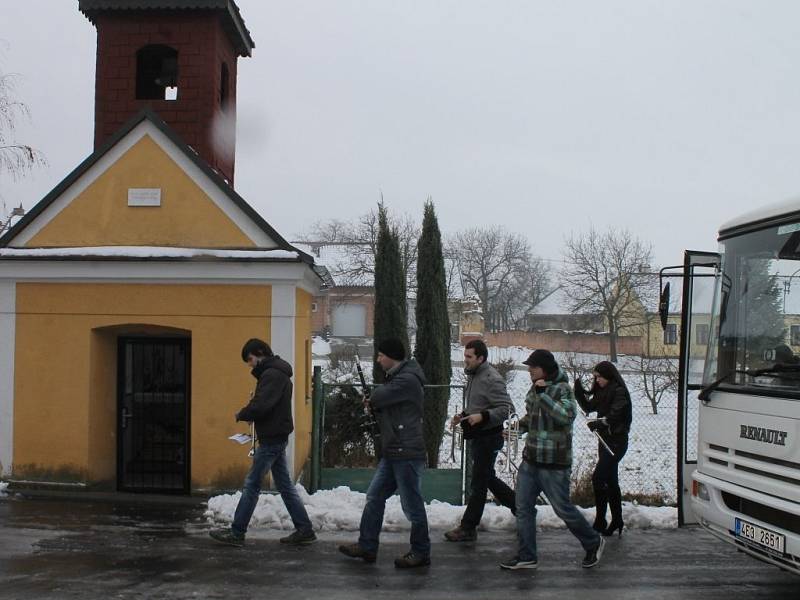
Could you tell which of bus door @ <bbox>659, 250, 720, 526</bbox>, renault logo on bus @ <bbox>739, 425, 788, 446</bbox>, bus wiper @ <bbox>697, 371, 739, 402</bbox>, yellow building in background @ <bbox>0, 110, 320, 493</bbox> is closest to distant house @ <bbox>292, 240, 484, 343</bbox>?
yellow building in background @ <bbox>0, 110, 320, 493</bbox>

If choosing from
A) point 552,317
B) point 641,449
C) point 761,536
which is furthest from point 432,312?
point 552,317

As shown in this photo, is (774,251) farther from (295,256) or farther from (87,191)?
(87,191)

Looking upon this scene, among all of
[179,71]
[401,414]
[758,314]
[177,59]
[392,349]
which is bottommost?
[401,414]

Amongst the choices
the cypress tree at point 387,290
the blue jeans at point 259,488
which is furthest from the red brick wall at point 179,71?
the blue jeans at point 259,488

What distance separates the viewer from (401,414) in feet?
20.4

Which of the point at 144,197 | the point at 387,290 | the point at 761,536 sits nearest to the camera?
the point at 761,536

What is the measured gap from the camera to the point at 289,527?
760 cm

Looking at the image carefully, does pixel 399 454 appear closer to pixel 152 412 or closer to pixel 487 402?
pixel 487 402

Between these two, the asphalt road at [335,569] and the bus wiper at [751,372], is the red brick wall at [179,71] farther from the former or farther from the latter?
the bus wiper at [751,372]

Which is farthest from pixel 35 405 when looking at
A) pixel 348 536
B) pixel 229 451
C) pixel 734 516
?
pixel 734 516

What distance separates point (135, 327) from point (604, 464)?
5675mm

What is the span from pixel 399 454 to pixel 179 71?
6.93 meters

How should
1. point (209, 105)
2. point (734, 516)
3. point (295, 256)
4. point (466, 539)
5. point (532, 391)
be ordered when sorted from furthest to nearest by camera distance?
point (209, 105)
point (295, 256)
point (466, 539)
point (532, 391)
point (734, 516)

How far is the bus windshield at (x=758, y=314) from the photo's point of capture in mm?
5441
